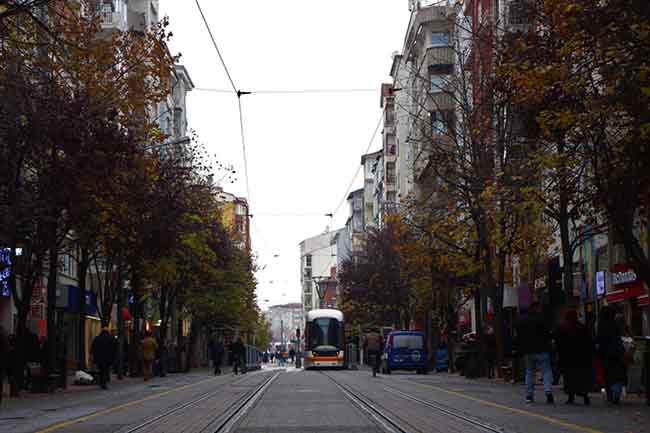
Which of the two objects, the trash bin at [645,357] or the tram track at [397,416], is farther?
the trash bin at [645,357]

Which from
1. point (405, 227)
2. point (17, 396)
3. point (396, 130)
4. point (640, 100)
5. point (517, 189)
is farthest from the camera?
point (396, 130)

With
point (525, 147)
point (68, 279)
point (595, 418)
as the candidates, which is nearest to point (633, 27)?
point (595, 418)

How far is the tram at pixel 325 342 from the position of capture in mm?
68750

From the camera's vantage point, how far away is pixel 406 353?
5497 centimetres

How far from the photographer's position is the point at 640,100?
19172 mm

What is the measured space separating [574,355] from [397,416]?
14.6 ft

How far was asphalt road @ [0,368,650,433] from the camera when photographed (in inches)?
656

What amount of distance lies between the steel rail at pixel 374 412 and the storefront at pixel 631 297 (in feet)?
34.7

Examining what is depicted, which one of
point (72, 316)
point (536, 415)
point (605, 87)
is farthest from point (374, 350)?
point (536, 415)

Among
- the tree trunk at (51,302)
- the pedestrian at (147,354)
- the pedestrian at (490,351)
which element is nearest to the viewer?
the tree trunk at (51,302)

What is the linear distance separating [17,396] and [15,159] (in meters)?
5.72

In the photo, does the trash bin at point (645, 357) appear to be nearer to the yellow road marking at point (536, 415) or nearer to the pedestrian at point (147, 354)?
the yellow road marking at point (536, 415)

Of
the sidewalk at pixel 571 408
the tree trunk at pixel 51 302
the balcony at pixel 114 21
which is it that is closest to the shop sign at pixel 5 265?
the tree trunk at pixel 51 302

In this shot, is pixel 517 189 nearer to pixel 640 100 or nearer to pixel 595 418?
pixel 640 100
